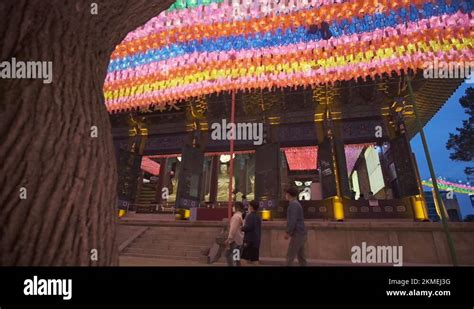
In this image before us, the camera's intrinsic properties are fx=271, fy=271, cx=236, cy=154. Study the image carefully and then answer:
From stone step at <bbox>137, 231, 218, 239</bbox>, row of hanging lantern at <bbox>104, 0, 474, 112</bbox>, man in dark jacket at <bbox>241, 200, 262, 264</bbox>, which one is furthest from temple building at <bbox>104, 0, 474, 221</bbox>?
stone step at <bbox>137, 231, 218, 239</bbox>

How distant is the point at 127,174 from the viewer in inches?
495

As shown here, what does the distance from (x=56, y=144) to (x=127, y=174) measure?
1200cm

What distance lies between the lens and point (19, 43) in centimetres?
144

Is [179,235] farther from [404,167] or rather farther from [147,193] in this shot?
[147,193]

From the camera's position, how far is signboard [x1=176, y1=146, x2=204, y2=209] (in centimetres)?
1113

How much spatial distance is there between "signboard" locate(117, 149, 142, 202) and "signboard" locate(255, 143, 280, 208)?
5.88 meters

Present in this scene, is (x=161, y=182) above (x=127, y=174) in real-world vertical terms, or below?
below

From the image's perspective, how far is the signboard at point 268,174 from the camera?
34.1 feet

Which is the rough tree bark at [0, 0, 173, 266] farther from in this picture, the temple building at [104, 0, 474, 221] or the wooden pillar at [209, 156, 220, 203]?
the wooden pillar at [209, 156, 220, 203]

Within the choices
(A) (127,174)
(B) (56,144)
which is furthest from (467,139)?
(B) (56,144)
